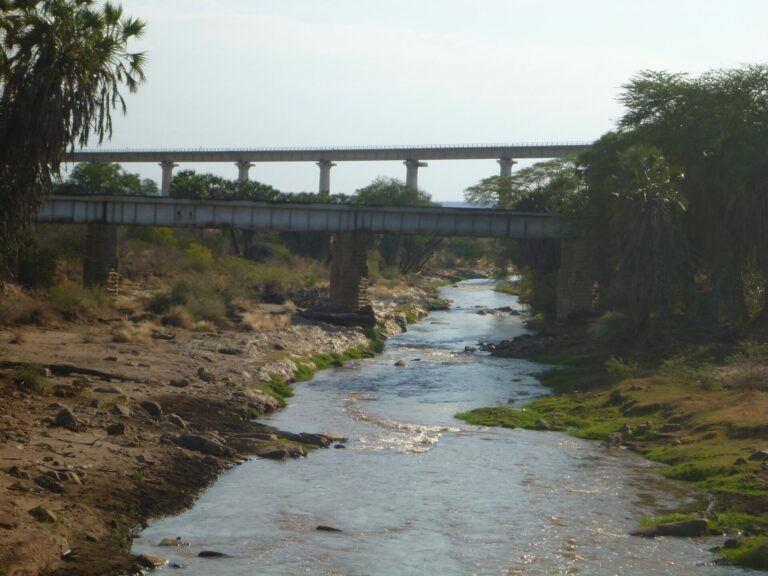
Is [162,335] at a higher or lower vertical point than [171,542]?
higher

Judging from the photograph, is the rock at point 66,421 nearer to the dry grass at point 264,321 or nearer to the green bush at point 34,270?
the green bush at point 34,270

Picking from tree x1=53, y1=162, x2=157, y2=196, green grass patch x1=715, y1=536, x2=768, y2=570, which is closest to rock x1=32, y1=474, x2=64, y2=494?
green grass patch x1=715, y1=536, x2=768, y2=570

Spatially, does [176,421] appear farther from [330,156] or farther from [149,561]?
[330,156]

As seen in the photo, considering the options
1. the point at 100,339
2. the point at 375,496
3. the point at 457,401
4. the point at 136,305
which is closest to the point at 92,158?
the point at 136,305

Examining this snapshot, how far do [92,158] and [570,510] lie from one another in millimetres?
137081

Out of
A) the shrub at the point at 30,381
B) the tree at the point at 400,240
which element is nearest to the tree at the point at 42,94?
the shrub at the point at 30,381

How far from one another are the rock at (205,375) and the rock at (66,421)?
1187 centimetres

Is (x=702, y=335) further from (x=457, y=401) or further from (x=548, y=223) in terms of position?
(x=548, y=223)

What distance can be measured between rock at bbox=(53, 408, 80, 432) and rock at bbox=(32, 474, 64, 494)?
4822 mm

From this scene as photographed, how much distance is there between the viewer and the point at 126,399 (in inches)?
1282

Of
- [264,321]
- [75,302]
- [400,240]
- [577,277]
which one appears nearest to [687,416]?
[264,321]

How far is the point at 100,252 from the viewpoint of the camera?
7125 cm

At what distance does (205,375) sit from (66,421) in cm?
1275

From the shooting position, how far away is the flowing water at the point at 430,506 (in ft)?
67.9
